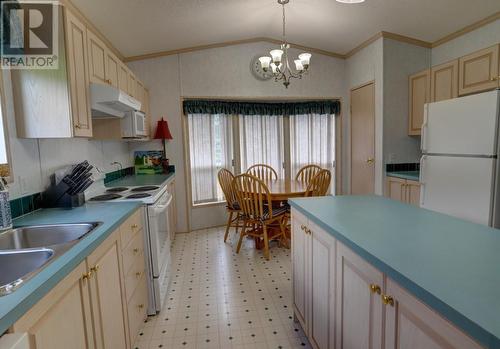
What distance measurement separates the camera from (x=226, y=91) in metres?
4.07

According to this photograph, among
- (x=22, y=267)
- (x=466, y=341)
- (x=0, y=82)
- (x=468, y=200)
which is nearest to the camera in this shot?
(x=466, y=341)

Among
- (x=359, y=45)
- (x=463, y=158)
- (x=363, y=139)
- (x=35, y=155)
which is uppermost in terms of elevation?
(x=359, y=45)

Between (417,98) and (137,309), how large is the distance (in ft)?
11.8

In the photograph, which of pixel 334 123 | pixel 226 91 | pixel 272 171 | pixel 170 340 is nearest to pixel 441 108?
pixel 334 123

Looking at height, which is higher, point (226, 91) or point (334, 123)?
point (226, 91)

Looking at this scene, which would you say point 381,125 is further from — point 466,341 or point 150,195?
point 466,341

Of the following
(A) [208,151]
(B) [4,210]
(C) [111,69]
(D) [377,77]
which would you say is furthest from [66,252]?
(D) [377,77]

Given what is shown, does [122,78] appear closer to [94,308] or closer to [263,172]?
[94,308]

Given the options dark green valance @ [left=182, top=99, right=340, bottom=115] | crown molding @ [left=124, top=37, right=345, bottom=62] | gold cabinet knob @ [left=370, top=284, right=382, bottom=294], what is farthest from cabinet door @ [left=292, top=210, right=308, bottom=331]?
crown molding @ [left=124, top=37, right=345, bottom=62]

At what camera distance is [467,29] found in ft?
9.89

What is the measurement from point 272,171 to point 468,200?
2512 millimetres

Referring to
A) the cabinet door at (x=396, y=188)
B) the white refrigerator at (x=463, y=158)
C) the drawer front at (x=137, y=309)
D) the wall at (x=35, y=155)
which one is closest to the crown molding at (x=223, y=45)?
the wall at (x=35, y=155)

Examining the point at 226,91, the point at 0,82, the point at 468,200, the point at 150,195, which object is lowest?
the point at 468,200

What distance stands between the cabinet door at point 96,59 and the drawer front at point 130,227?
1003 mm
